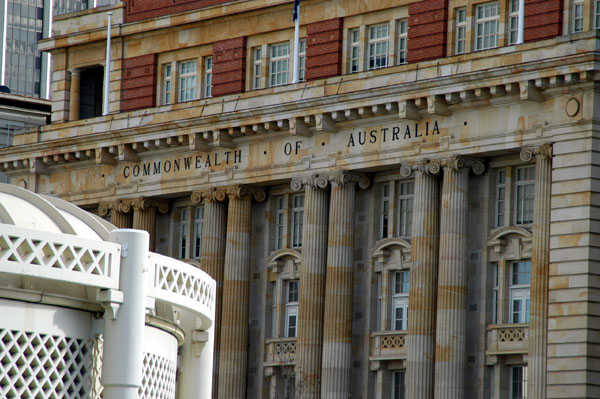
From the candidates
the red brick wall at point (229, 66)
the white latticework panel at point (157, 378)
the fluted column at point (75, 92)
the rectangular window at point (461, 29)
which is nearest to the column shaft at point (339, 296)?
the rectangular window at point (461, 29)

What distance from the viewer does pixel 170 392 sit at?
31.8 meters

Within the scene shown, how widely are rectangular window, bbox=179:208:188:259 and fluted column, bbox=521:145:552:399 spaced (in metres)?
20.0

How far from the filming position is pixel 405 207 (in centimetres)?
6869

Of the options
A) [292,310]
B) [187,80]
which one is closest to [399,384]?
[292,310]

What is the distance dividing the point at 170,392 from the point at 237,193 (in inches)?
1653

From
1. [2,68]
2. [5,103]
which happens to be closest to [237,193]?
[5,103]

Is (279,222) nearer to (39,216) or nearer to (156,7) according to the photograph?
(156,7)

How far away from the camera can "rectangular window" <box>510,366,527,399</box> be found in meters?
62.8

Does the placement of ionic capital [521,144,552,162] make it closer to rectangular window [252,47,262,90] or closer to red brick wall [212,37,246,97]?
rectangular window [252,47,262,90]

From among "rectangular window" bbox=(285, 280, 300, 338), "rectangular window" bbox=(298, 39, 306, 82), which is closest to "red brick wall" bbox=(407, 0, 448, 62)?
"rectangular window" bbox=(298, 39, 306, 82)

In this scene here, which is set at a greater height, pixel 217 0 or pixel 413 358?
pixel 217 0

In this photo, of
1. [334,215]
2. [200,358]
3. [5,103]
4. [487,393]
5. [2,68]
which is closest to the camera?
[200,358]

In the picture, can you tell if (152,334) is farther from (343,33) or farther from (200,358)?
(343,33)

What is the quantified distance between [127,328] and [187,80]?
51.3m
